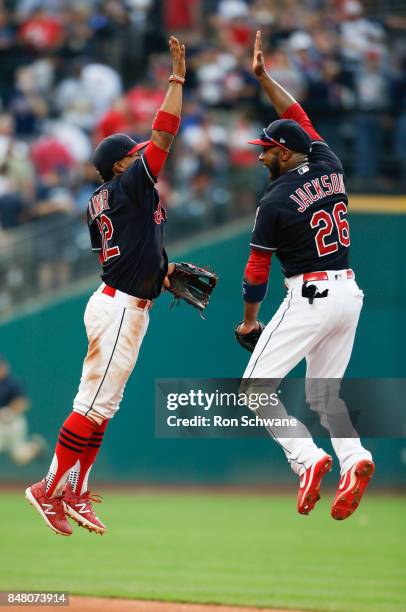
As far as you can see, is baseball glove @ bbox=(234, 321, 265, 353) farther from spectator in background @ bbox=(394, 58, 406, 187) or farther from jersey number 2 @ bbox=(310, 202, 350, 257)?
spectator in background @ bbox=(394, 58, 406, 187)

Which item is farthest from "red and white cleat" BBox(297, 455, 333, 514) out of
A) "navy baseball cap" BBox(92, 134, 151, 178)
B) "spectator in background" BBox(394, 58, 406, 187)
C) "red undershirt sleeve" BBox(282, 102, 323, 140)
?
"spectator in background" BBox(394, 58, 406, 187)

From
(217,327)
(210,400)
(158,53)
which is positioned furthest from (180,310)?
(210,400)

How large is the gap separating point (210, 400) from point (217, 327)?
6.77 meters

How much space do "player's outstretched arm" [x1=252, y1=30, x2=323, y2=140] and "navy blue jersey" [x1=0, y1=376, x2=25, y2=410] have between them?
7774mm

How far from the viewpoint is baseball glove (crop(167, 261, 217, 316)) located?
6809 millimetres

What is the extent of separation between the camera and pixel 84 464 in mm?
6797

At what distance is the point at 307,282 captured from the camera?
21.3ft

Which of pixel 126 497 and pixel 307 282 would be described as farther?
pixel 126 497

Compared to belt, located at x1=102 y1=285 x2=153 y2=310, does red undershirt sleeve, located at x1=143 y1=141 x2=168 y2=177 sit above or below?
above

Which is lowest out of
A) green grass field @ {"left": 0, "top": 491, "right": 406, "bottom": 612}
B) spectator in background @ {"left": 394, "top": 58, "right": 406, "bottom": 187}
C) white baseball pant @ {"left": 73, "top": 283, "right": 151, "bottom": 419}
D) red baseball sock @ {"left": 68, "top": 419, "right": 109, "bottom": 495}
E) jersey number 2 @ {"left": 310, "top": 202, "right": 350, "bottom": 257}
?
green grass field @ {"left": 0, "top": 491, "right": 406, "bottom": 612}

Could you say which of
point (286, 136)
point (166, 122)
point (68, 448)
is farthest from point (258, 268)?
point (68, 448)

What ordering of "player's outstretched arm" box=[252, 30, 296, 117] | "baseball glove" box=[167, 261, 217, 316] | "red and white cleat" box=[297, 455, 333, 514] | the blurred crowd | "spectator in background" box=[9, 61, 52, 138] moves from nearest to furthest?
"red and white cleat" box=[297, 455, 333, 514] → "player's outstretched arm" box=[252, 30, 296, 117] → "baseball glove" box=[167, 261, 217, 316] → the blurred crowd → "spectator in background" box=[9, 61, 52, 138]

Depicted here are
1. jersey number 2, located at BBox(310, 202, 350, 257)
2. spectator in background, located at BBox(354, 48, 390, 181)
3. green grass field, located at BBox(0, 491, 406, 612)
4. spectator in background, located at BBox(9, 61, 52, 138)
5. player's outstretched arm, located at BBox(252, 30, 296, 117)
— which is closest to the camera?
jersey number 2, located at BBox(310, 202, 350, 257)

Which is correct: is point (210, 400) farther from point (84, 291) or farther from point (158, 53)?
point (158, 53)
